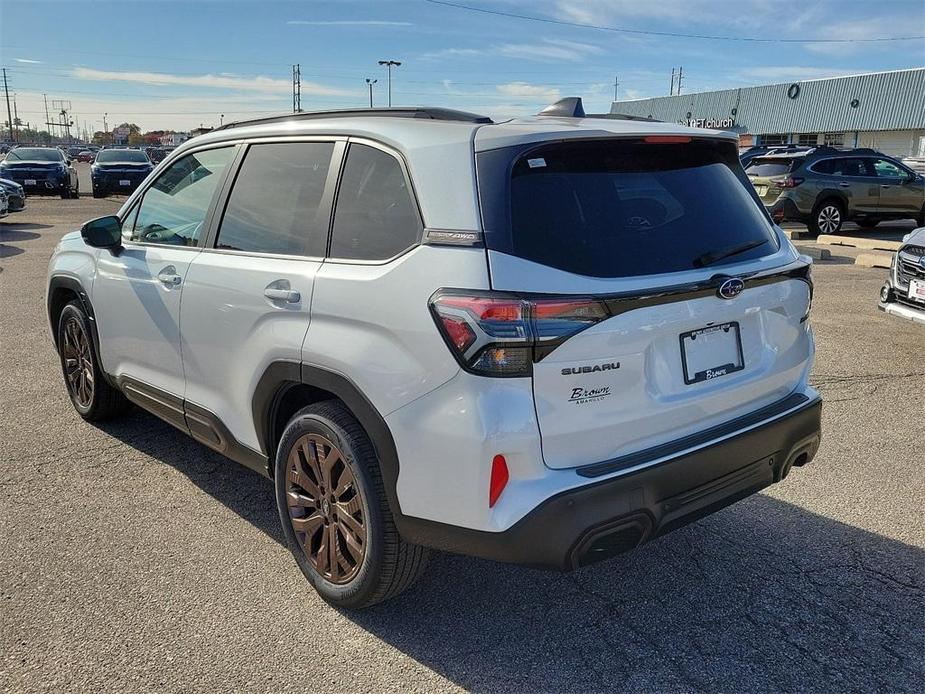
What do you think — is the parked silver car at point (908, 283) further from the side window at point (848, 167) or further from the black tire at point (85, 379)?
the side window at point (848, 167)

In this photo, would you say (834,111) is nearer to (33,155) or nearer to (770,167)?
(770,167)

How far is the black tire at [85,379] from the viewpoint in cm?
470

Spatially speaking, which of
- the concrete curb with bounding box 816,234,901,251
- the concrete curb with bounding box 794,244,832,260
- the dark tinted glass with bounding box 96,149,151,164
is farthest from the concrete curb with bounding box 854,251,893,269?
the dark tinted glass with bounding box 96,149,151,164

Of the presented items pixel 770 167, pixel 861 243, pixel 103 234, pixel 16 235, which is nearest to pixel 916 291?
pixel 103 234

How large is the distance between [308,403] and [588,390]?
4.13ft

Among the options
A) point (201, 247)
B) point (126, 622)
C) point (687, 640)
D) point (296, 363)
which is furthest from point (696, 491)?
point (201, 247)

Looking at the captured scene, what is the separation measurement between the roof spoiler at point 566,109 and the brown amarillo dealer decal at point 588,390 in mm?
1187

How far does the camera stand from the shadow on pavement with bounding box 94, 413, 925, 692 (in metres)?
2.64

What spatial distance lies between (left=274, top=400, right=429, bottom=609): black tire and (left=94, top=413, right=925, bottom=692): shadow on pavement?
6.1 inches

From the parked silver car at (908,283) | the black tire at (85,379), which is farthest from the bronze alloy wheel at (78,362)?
the parked silver car at (908,283)

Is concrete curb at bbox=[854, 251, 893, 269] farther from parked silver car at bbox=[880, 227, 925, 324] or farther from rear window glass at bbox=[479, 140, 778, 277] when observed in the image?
rear window glass at bbox=[479, 140, 778, 277]

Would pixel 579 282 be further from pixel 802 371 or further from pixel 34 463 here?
pixel 34 463

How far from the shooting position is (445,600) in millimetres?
3096

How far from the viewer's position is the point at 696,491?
106 inches
